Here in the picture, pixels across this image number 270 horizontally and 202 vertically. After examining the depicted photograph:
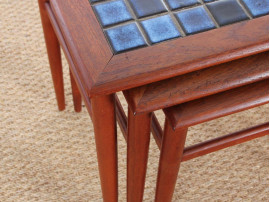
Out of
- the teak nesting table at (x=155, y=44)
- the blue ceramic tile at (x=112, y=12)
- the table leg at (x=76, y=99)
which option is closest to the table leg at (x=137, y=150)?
the teak nesting table at (x=155, y=44)

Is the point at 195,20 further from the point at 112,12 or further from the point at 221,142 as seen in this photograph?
the point at 221,142

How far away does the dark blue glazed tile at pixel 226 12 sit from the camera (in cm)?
59

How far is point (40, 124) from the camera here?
1.10 m

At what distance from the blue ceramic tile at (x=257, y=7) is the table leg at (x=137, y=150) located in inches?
8.2

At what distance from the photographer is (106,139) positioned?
68 cm

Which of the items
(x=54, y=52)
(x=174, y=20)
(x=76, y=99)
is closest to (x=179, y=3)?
(x=174, y=20)

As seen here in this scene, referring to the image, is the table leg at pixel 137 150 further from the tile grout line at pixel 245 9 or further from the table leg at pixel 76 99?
the table leg at pixel 76 99

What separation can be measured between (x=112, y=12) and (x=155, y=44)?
0.08 meters

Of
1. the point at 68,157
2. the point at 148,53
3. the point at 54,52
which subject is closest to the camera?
the point at 148,53

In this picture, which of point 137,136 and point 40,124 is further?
point 40,124

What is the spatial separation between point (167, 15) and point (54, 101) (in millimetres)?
622

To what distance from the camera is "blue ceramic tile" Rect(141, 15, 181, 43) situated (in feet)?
1.87

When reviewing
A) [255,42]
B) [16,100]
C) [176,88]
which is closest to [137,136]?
[176,88]

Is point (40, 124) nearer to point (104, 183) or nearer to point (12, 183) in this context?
point (12, 183)
